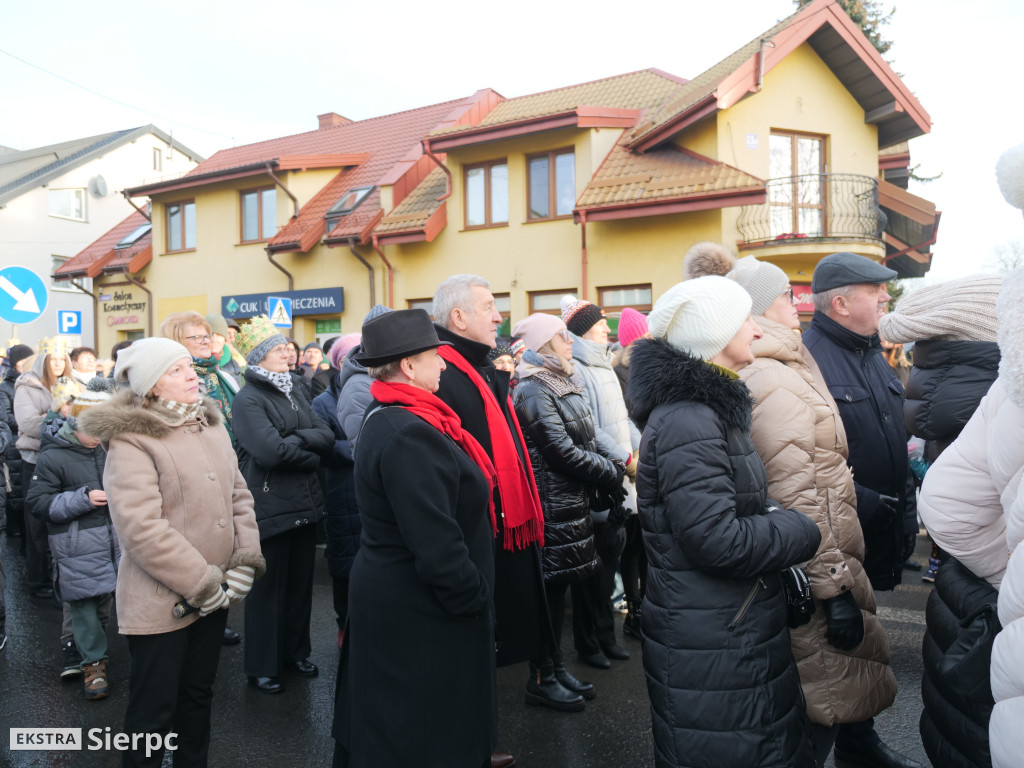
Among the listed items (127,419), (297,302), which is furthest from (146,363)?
(297,302)

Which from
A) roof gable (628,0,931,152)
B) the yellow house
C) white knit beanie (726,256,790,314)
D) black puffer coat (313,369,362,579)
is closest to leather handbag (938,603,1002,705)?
white knit beanie (726,256,790,314)

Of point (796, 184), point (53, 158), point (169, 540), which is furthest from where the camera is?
point (53, 158)

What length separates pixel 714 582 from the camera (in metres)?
2.65

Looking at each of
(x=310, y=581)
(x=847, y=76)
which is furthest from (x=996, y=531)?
(x=847, y=76)

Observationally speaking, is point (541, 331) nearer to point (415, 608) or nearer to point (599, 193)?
point (415, 608)

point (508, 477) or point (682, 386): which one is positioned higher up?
point (682, 386)

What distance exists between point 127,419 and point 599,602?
3.09 meters

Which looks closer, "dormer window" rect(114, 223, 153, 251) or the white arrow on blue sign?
the white arrow on blue sign

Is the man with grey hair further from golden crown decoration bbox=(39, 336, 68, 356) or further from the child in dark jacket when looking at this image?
golden crown decoration bbox=(39, 336, 68, 356)

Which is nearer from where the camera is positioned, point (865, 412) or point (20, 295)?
point (865, 412)

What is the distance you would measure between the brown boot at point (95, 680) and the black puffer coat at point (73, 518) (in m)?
0.42

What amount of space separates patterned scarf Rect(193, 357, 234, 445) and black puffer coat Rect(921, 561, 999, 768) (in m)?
4.74

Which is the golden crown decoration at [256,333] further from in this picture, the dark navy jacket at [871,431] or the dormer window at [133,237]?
the dormer window at [133,237]

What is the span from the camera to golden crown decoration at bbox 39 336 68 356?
6.99 meters
